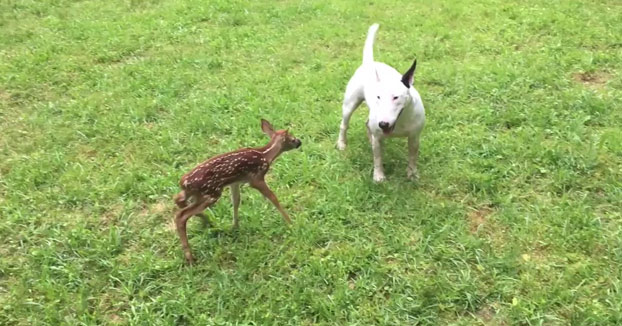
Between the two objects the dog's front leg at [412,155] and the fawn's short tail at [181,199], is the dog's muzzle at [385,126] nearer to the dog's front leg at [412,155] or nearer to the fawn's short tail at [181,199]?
the dog's front leg at [412,155]

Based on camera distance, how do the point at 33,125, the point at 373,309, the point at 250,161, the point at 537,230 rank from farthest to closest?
the point at 33,125 < the point at 537,230 < the point at 250,161 < the point at 373,309

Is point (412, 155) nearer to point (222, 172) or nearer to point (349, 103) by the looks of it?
point (349, 103)

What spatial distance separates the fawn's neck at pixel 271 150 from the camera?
A: 3.73m

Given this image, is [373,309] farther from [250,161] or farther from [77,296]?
[77,296]

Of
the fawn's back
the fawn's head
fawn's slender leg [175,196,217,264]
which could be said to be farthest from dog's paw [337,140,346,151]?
fawn's slender leg [175,196,217,264]

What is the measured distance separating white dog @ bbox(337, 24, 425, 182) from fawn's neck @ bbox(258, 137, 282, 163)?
745 millimetres

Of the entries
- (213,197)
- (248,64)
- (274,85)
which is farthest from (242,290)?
(248,64)

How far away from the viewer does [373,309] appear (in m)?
3.37

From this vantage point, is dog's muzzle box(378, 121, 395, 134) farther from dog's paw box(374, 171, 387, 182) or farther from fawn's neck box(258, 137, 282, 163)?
fawn's neck box(258, 137, 282, 163)

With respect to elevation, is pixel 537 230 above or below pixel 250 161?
below

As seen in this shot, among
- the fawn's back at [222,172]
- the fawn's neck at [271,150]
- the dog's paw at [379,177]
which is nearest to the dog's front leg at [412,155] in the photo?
the dog's paw at [379,177]

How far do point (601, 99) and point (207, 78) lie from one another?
158 inches

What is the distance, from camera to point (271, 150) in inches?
148

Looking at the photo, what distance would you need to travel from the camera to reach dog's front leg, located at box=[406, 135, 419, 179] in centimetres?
444
